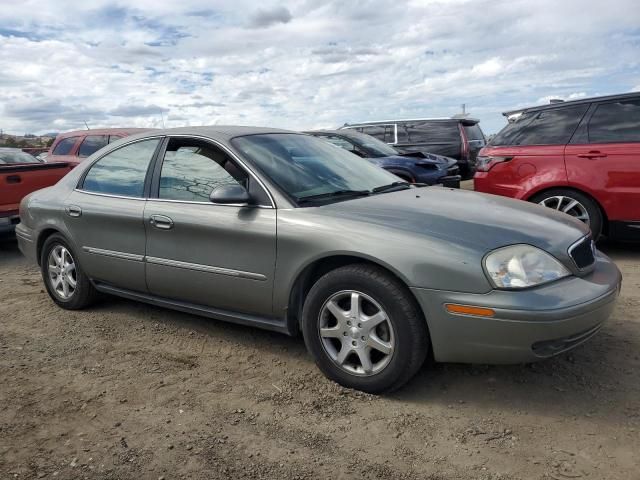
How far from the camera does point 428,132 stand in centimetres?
1311

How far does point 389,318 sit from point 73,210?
289 centimetres

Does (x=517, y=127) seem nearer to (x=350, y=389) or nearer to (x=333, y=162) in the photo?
(x=333, y=162)

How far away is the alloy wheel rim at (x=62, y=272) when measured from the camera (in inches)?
189

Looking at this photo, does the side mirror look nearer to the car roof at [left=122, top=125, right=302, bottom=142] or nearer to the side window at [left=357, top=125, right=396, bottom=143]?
the car roof at [left=122, top=125, right=302, bottom=142]

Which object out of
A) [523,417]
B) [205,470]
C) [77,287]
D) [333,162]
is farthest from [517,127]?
[205,470]

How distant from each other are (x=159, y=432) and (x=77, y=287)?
227 cm

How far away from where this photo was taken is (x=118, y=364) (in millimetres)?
3760

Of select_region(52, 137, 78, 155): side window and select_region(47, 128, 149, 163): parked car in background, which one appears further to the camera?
select_region(52, 137, 78, 155): side window

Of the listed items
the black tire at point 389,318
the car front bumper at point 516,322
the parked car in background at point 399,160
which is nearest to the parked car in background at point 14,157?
the parked car in background at point 399,160

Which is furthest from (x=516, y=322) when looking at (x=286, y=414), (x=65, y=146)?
(x=65, y=146)

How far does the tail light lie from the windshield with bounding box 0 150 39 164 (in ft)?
25.6

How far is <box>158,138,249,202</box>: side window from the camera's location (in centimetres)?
380

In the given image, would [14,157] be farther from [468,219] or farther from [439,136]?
[468,219]

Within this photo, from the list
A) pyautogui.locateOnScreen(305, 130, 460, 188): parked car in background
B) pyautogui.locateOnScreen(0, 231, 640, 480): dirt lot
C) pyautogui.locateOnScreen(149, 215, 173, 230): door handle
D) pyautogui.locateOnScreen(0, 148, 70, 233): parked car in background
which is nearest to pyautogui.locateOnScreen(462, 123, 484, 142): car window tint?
pyautogui.locateOnScreen(305, 130, 460, 188): parked car in background
